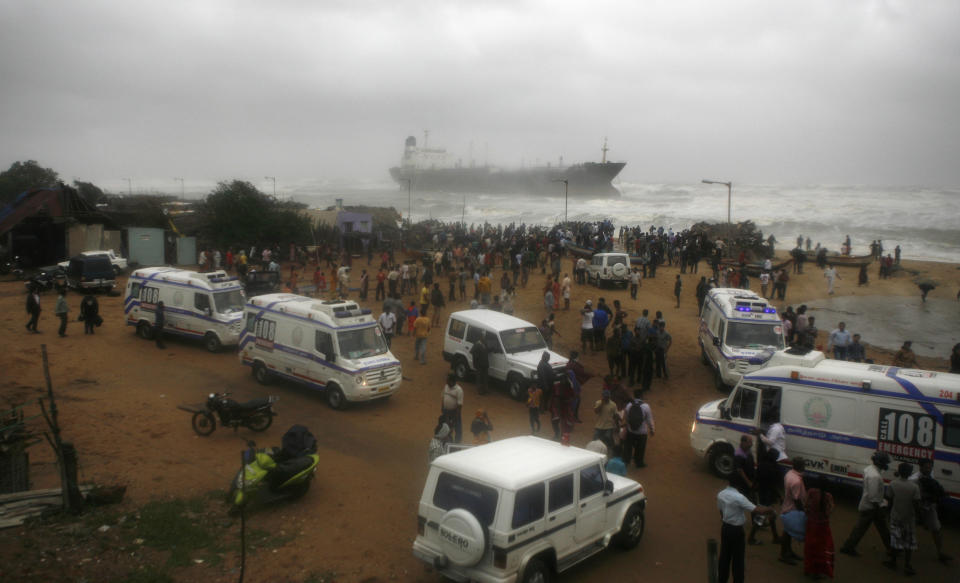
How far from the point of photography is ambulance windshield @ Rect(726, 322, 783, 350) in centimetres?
1472

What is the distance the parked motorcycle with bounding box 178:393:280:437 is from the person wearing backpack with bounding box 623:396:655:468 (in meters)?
6.22

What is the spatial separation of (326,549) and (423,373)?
904 centimetres

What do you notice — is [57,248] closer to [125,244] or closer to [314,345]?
[125,244]

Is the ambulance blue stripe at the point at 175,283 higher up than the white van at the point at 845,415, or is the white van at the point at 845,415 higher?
A: the ambulance blue stripe at the point at 175,283

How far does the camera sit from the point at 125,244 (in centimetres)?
3531

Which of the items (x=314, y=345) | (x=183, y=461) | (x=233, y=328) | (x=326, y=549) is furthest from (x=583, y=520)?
(x=233, y=328)

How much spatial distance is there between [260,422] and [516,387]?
18.3ft

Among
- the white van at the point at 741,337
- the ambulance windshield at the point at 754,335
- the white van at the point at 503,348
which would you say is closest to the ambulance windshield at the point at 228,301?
the white van at the point at 503,348

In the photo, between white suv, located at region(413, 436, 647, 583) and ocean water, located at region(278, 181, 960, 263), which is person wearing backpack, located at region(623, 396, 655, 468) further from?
ocean water, located at region(278, 181, 960, 263)

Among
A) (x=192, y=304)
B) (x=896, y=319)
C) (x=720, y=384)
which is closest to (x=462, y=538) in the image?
(x=720, y=384)

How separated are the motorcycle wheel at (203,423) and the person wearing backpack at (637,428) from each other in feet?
24.0

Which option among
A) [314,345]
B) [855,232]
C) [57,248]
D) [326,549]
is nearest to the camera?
[326,549]

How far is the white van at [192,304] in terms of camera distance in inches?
701

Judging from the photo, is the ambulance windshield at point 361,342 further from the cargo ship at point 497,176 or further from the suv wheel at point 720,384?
the cargo ship at point 497,176
